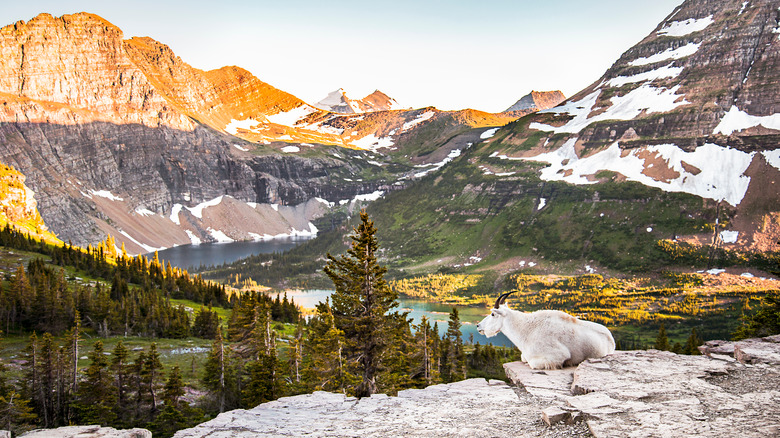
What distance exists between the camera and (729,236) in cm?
16275

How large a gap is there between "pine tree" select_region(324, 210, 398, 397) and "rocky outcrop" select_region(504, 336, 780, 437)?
10.4m

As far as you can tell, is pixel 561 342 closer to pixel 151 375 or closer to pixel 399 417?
pixel 399 417

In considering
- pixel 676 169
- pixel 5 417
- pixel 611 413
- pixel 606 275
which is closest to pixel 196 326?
pixel 5 417

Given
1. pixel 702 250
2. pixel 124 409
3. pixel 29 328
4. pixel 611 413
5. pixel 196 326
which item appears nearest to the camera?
pixel 611 413

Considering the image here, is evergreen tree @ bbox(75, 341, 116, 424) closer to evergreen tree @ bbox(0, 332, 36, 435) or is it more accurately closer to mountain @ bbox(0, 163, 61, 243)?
evergreen tree @ bbox(0, 332, 36, 435)

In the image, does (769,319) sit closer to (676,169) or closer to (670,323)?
(670,323)

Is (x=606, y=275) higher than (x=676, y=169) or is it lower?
lower

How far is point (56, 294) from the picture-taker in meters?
61.9

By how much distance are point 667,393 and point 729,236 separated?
190m

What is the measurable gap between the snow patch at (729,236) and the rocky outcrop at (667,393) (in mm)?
178703

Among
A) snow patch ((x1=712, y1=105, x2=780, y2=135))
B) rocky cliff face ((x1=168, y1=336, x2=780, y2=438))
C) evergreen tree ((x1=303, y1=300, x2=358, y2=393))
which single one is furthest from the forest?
snow patch ((x1=712, y1=105, x2=780, y2=135))

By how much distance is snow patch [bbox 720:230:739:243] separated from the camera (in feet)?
529

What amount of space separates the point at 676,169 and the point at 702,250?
5141cm

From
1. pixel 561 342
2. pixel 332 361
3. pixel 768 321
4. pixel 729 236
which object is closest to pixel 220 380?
pixel 332 361
